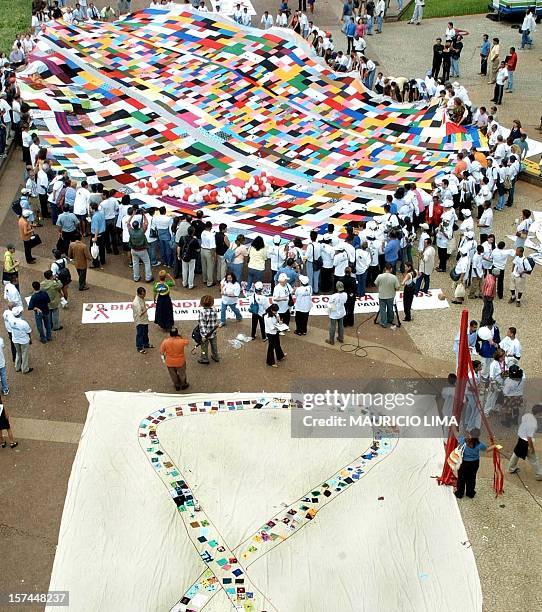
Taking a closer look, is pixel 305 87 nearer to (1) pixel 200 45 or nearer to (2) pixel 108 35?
(1) pixel 200 45

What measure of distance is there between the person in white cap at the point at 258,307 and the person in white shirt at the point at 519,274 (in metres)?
4.50

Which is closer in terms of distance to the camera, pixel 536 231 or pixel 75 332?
pixel 75 332

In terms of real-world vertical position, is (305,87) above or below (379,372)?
above

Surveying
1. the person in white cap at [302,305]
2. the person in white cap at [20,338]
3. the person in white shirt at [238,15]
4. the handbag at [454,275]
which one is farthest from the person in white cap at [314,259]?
the person in white shirt at [238,15]

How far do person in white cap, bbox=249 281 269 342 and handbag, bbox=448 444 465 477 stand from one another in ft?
15.4

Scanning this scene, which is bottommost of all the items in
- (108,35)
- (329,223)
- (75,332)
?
(75,332)

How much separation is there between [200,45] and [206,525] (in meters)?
16.8

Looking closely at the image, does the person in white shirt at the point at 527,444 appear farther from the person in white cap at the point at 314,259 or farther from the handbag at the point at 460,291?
the person in white cap at the point at 314,259

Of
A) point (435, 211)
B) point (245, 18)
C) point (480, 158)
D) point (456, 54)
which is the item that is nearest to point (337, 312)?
point (435, 211)

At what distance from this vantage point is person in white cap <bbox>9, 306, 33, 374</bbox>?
1427cm

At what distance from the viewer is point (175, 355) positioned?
549 inches

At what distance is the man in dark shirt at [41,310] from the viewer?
15238 millimetres

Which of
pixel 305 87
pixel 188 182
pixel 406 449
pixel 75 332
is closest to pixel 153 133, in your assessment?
pixel 188 182

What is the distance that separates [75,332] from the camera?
1600 cm
